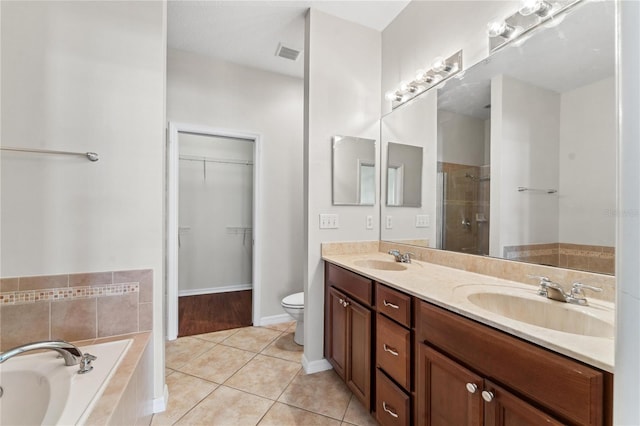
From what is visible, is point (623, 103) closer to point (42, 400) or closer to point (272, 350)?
point (42, 400)

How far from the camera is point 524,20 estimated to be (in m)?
1.24

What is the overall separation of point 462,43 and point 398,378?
1882 millimetres

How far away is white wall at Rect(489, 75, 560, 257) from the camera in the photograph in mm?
1163

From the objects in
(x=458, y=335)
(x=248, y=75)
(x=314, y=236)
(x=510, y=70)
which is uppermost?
(x=248, y=75)

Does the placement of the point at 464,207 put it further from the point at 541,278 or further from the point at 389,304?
the point at 389,304

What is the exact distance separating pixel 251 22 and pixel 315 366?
108 inches

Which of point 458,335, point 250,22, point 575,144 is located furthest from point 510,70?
point 250,22

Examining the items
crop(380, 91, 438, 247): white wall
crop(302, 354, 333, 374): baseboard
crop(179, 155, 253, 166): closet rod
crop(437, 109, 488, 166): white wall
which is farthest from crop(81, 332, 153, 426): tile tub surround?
crop(179, 155, 253, 166): closet rod

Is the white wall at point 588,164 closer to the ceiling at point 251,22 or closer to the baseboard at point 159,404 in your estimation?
the ceiling at point 251,22

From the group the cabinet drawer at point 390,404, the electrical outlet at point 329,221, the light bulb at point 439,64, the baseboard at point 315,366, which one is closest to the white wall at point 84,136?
the baseboard at point 315,366

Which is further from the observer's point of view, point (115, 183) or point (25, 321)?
point (115, 183)

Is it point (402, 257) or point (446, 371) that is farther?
point (402, 257)

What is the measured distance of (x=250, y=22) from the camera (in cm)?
216

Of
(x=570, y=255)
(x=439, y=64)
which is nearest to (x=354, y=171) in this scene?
(x=439, y=64)
